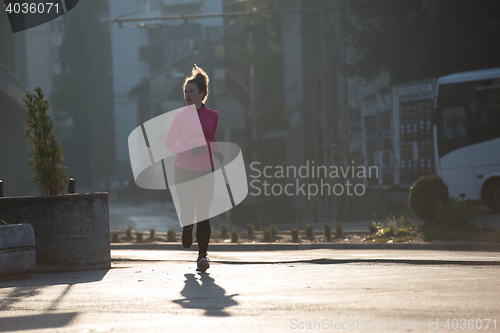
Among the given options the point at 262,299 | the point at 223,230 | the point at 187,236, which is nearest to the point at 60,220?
the point at 187,236

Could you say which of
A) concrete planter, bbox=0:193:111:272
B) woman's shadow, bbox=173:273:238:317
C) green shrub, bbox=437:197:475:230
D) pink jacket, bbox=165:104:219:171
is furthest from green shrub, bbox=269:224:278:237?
woman's shadow, bbox=173:273:238:317

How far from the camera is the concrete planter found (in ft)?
23.1

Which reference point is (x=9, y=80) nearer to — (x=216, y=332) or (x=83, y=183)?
(x=216, y=332)

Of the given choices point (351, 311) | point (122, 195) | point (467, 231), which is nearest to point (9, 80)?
point (467, 231)

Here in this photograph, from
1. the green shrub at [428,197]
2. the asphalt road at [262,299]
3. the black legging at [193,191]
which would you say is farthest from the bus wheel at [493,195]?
the black legging at [193,191]

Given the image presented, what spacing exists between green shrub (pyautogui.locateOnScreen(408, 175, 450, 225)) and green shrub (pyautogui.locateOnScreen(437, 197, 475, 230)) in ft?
1.63

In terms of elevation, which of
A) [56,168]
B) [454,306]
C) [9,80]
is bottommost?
[454,306]

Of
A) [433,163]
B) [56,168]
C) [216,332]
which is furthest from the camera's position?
[433,163]

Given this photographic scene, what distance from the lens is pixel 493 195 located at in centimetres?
1808

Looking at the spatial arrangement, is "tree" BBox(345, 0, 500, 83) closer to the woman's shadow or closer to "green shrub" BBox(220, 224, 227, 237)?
"green shrub" BBox(220, 224, 227, 237)

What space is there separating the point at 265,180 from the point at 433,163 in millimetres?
21990

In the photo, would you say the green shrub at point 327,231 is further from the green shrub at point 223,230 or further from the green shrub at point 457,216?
the green shrub at point 223,230

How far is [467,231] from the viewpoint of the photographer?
1147 cm

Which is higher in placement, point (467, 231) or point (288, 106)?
point (288, 106)
